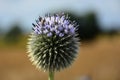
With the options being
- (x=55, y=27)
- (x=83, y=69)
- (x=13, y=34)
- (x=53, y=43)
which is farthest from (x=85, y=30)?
(x=55, y=27)

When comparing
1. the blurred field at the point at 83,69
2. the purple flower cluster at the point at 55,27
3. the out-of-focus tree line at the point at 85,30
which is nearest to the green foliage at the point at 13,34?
the out-of-focus tree line at the point at 85,30

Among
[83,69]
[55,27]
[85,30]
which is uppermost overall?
[55,27]

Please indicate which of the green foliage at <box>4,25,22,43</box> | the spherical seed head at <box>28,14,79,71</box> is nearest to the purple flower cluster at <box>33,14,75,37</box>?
the spherical seed head at <box>28,14,79,71</box>

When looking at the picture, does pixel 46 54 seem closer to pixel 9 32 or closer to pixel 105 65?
pixel 105 65

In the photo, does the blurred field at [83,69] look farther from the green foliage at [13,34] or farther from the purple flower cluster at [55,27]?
the green foliage at [13,34]

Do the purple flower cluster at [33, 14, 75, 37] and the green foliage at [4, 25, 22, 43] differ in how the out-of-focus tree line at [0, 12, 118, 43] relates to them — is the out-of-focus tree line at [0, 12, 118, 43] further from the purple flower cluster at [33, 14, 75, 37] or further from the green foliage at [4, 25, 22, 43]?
the purple flower cluster at [33, 14, 75, 37]

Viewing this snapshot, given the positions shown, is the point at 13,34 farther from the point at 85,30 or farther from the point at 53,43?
the point at 53,43

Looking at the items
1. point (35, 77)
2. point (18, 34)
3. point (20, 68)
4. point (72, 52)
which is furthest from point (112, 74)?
point (18, 34)
